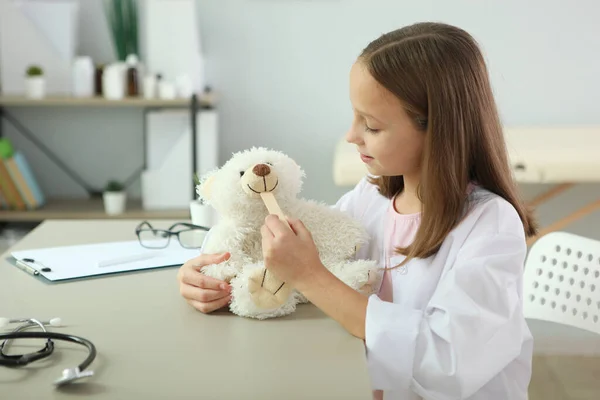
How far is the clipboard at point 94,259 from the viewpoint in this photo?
4.38ft

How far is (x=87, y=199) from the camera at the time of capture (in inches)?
122

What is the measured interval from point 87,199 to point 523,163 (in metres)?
1.69

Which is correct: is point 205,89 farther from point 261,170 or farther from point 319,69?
point 261,170

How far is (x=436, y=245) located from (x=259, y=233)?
26 centimetres

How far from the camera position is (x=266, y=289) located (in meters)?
1.06

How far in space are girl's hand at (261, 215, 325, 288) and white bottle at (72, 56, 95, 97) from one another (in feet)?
6.33

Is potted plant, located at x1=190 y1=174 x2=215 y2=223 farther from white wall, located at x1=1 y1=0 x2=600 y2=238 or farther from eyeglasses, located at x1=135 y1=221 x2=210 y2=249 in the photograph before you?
white wall, located at x1=1 y1=0 x2=600 y2=238

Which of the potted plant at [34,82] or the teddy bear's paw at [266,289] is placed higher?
the potted plant at [34,82]

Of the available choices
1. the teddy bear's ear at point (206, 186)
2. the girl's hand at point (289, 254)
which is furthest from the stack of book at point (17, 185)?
the girl's hand at point (289, 254)

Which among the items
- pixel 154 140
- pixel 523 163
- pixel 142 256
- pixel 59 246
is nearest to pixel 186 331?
pixel 142 256

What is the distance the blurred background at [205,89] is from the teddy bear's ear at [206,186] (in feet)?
5.14

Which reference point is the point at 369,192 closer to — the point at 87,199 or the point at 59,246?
the point at 59,246

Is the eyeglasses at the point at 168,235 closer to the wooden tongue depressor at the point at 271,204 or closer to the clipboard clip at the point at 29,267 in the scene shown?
the clipboard clip at the point at 29,267

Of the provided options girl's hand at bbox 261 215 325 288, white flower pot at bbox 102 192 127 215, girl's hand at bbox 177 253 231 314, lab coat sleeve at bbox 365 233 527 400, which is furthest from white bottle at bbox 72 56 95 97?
lab coat sleeve at bbox 365 233 527 400
